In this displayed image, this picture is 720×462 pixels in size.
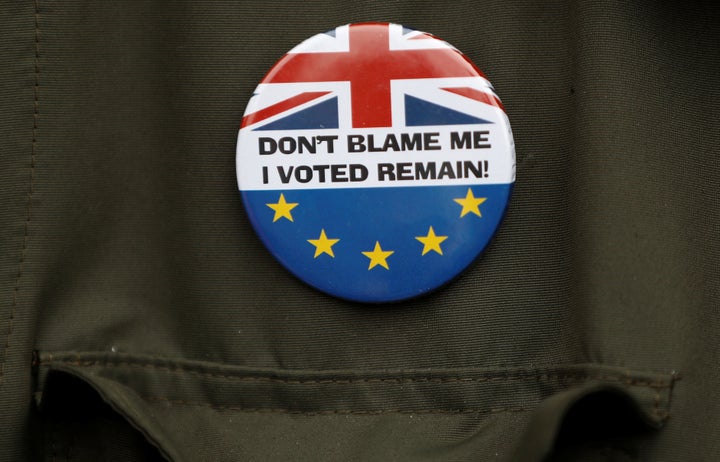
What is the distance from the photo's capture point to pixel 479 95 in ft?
2.53

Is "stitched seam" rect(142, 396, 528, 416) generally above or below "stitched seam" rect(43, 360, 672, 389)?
below

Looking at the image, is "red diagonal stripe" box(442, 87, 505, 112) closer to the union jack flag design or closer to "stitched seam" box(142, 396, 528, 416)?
the union jack flag design

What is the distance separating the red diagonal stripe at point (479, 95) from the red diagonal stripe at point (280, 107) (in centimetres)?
14

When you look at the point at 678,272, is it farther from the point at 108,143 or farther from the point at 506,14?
the point at 108,143

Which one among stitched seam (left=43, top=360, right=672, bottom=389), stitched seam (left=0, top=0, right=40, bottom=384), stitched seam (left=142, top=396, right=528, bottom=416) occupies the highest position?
stitched seam (left=0, top=0, right=40, bottom=384)

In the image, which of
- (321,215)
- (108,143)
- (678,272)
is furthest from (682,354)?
(108,143)

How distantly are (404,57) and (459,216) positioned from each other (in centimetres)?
18

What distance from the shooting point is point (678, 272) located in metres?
0.74

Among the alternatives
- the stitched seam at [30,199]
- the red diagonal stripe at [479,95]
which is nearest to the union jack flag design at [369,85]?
the red diagonal stripe at [479,95]

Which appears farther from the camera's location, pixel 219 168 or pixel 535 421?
pixel 219 168

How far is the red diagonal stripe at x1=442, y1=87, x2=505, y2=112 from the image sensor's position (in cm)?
77

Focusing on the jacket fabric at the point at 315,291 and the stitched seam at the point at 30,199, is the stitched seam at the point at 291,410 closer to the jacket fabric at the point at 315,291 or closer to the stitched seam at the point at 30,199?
the jacket fabric at the point at 315,291

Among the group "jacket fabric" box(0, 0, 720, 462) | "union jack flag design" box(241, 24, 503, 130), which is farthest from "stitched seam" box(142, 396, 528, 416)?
"union jack flag design" box(241, 24, 503, 130)

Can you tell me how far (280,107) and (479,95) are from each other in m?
0.21
